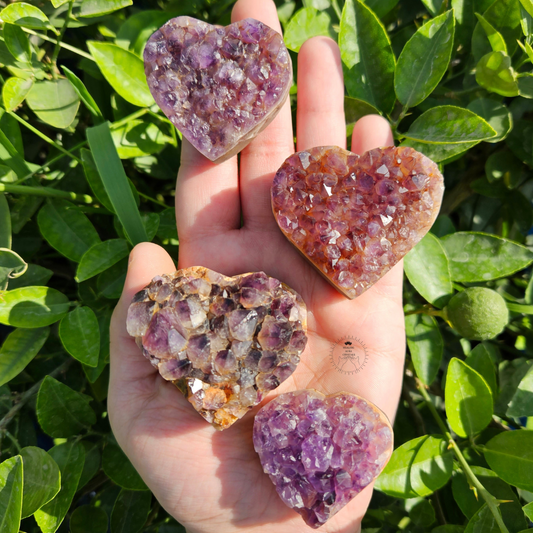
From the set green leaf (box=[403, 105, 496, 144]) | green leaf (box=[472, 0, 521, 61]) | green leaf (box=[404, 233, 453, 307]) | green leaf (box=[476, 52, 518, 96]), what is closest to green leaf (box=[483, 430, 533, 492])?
green leaf (box=[404, 233, 453, 307])

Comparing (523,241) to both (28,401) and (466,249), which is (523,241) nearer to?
(466,249)

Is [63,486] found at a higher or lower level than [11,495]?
lower

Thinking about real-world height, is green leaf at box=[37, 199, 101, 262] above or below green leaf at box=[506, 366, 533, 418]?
above

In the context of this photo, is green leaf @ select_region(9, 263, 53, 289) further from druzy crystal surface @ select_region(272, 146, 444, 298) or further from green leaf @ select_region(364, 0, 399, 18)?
green leaf @ select_region(364, 0, 399, 18)

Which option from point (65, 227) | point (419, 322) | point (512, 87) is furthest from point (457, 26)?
point (65, 227)

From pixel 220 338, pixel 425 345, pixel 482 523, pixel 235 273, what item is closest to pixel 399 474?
pixel 482 523

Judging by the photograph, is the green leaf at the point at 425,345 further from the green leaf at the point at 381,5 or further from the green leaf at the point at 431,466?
the green leaf at the point at 381,5

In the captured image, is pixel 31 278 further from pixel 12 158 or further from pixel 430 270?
pixel 430 270
